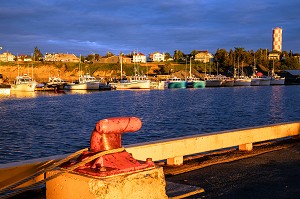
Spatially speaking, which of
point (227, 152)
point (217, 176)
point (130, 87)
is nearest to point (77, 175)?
point (217, 176)

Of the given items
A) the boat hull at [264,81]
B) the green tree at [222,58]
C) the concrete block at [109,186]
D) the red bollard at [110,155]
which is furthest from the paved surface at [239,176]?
the green tree at [222,58]

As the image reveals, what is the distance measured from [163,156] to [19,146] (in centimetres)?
1932

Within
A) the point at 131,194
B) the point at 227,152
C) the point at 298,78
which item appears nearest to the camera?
the point at 131,194

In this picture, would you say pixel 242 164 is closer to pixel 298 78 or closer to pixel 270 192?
pixel 270 192

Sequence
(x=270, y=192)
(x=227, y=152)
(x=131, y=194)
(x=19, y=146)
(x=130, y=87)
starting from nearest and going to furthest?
(x=131, y=194) → (x=270, y=192) → (x=227, y=152) → (x=19, y=146) → (x=130, y=87)

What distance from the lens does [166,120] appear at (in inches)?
1636

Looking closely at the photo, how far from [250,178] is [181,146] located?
175cm

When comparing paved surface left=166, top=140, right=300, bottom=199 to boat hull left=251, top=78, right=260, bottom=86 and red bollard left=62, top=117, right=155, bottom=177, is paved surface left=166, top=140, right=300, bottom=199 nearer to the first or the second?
red bollard left=62, top=117, right=155, bottom=177

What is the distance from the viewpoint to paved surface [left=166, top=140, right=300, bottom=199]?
285 inches

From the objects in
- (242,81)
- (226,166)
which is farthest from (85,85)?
(226,166)

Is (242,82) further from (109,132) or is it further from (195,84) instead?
(109,132)

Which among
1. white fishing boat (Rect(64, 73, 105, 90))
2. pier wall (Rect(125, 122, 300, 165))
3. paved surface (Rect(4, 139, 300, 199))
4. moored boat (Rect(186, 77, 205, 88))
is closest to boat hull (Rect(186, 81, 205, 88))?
moored boat (Rect(186, 77, 205, 88))

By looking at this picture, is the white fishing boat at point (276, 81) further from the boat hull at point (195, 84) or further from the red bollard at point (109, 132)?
the red bollard at point (109, 132)

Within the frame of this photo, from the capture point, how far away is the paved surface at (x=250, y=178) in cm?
723
